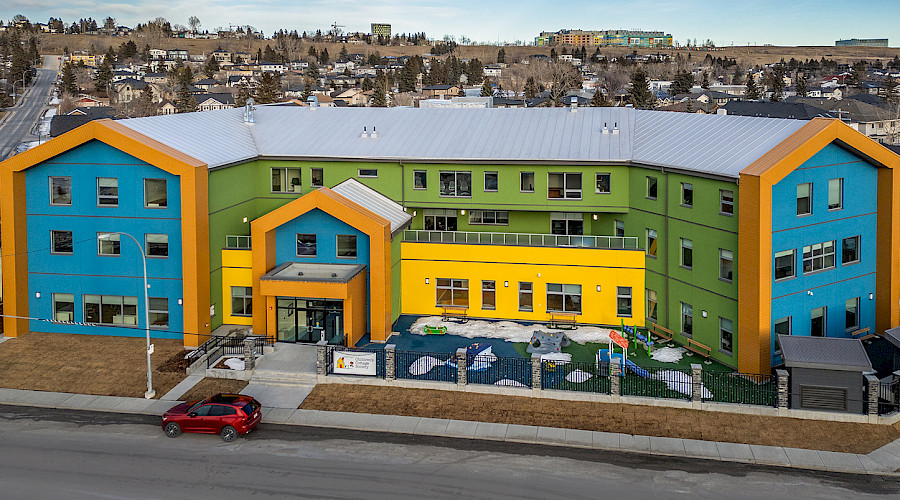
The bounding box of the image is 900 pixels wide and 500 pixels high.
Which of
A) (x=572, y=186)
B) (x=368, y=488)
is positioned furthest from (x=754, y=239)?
(x=368, y=488)

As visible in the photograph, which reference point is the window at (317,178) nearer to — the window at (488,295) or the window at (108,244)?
the window at (108,244)

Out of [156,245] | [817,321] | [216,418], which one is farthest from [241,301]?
[817,321]

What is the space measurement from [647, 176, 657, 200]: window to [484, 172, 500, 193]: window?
7.94 m

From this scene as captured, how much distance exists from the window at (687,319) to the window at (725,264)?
275 centimetres

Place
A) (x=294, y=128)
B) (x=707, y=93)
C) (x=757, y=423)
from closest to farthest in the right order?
(x=757, y=423) < (x=294, y=128) < (x=707, y=93)

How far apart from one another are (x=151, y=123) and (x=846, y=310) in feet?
115

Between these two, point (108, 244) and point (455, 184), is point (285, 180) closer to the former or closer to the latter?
point (455, 184)

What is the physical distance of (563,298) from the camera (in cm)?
4069

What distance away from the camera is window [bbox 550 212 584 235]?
141ft

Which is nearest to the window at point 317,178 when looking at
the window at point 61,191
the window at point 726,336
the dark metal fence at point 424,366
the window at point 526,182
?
the window at point 526,182

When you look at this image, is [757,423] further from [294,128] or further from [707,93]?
[707,93]

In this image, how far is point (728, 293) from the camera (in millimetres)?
34281

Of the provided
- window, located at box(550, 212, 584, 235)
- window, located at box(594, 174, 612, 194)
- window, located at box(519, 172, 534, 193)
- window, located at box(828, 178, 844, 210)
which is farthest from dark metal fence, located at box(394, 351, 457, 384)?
window, located at box(828, 178, 844, 210)

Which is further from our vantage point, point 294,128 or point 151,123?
point 294,128
